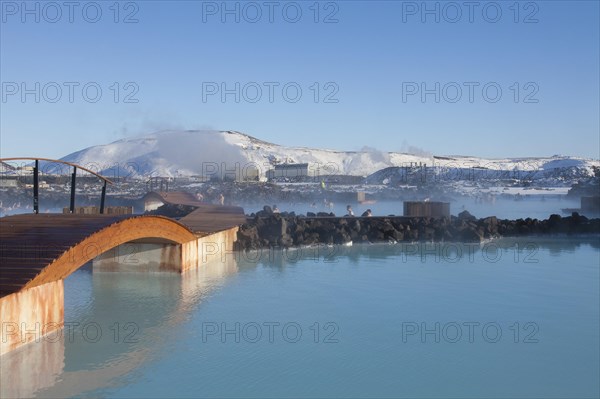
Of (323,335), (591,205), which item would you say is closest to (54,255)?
(323,335)

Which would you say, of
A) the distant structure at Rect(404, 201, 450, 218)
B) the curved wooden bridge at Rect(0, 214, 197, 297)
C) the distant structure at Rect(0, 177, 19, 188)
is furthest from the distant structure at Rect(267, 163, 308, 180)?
the curved wooden bridge at Rect(0, 214, 197, 297)

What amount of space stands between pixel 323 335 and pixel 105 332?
374cm

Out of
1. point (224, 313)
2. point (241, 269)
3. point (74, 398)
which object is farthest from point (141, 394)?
point (241, 269)

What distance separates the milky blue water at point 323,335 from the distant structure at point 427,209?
464 inches

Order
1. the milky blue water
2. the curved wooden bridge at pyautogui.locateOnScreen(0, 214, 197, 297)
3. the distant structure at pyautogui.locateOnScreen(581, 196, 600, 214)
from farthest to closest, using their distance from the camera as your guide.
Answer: the distant structure at pyautogui.locateOnScreen(581, 196, 600, 214), the curved wooden bridge at pyautogui.locateOnScreen(0, 214, 197, 297), the milky blue water

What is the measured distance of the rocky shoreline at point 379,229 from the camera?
78.5ft

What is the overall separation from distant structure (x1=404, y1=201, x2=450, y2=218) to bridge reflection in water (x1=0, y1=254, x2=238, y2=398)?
15765 mm

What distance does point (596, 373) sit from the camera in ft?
29.8

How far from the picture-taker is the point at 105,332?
10648 mm

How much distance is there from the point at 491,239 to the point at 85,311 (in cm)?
2000

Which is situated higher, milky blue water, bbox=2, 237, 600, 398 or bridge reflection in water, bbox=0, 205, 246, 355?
bridge reflection in water, bbox=0, 205, 246, 355

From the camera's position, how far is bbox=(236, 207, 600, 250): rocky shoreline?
2394cm

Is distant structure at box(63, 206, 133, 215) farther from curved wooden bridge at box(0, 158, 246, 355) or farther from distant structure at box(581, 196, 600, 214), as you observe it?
distant structure at box(581, 196, 600, 214)

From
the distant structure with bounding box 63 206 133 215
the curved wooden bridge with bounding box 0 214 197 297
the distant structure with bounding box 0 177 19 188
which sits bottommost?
the curved wooden bridge with bounding box 0 214 197 297
